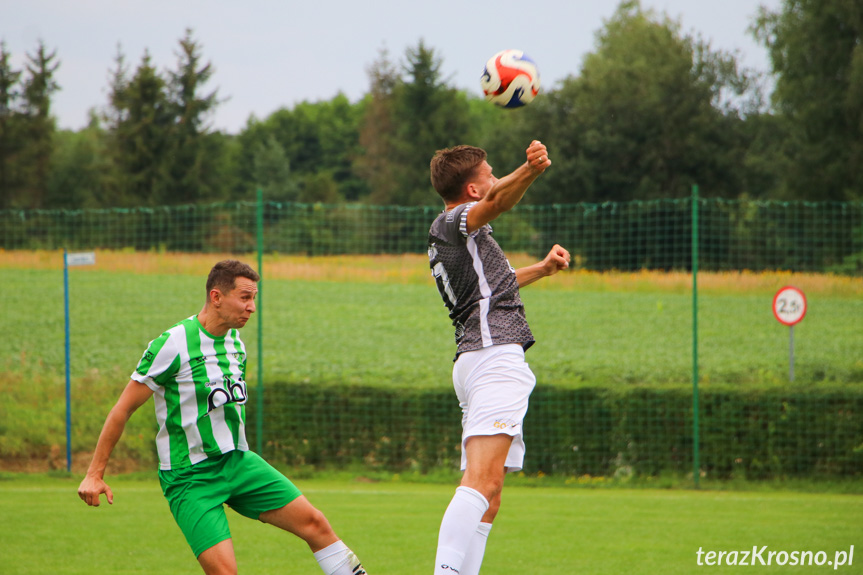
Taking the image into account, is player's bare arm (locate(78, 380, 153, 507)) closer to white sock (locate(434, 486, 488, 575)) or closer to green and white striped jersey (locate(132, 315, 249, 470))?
green and white striped jersey (locate(132, 315, 249, 470))

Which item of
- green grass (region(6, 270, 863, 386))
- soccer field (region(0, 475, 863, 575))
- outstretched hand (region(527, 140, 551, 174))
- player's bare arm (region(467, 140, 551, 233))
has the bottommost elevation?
soccer field (region(0, 475, 863, 575))

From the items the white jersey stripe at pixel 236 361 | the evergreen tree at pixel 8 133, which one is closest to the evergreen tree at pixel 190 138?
the evergreen tree at pixel 8 133

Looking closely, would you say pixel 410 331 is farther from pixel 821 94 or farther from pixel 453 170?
pixel 821 94

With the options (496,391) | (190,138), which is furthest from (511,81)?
(190,138)

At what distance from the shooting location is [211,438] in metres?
4.11

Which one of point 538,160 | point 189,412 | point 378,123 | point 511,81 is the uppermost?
point 378,123

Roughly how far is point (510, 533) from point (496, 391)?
3587 mm

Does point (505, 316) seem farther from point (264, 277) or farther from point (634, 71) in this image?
point (634, 71)

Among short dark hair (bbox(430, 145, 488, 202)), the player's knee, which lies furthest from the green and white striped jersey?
short dark hair (bbox(430, 145, 488, 202))

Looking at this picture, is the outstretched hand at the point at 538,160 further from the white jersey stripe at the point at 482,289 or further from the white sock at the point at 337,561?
the white sock at the point at 337,561

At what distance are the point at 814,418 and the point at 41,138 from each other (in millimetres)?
43477

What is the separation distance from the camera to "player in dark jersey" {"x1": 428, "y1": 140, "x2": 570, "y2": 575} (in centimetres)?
376

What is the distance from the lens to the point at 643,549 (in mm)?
6477

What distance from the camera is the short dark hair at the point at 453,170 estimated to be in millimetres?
4082
